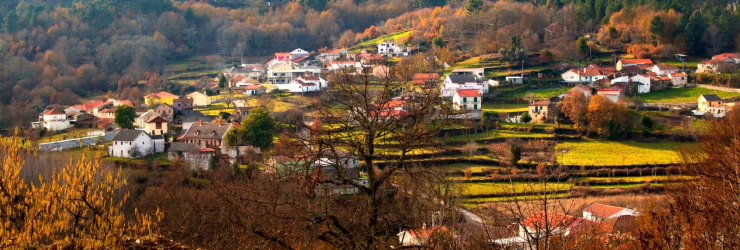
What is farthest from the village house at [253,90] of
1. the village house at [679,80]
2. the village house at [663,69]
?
the village house at [679,80]

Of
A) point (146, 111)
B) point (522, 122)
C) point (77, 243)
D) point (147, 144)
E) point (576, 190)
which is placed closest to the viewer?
point (77, 243)

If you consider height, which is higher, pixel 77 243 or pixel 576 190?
pixel 77 243

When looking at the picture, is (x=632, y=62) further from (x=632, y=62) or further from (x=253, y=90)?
(x=253, y=90)

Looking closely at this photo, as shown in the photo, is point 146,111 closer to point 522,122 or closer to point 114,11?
point 522,122

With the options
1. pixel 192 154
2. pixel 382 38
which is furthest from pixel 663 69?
pixel 192 154

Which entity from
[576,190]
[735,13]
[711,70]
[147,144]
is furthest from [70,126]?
[735,13]

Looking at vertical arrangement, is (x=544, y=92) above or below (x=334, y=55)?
below
